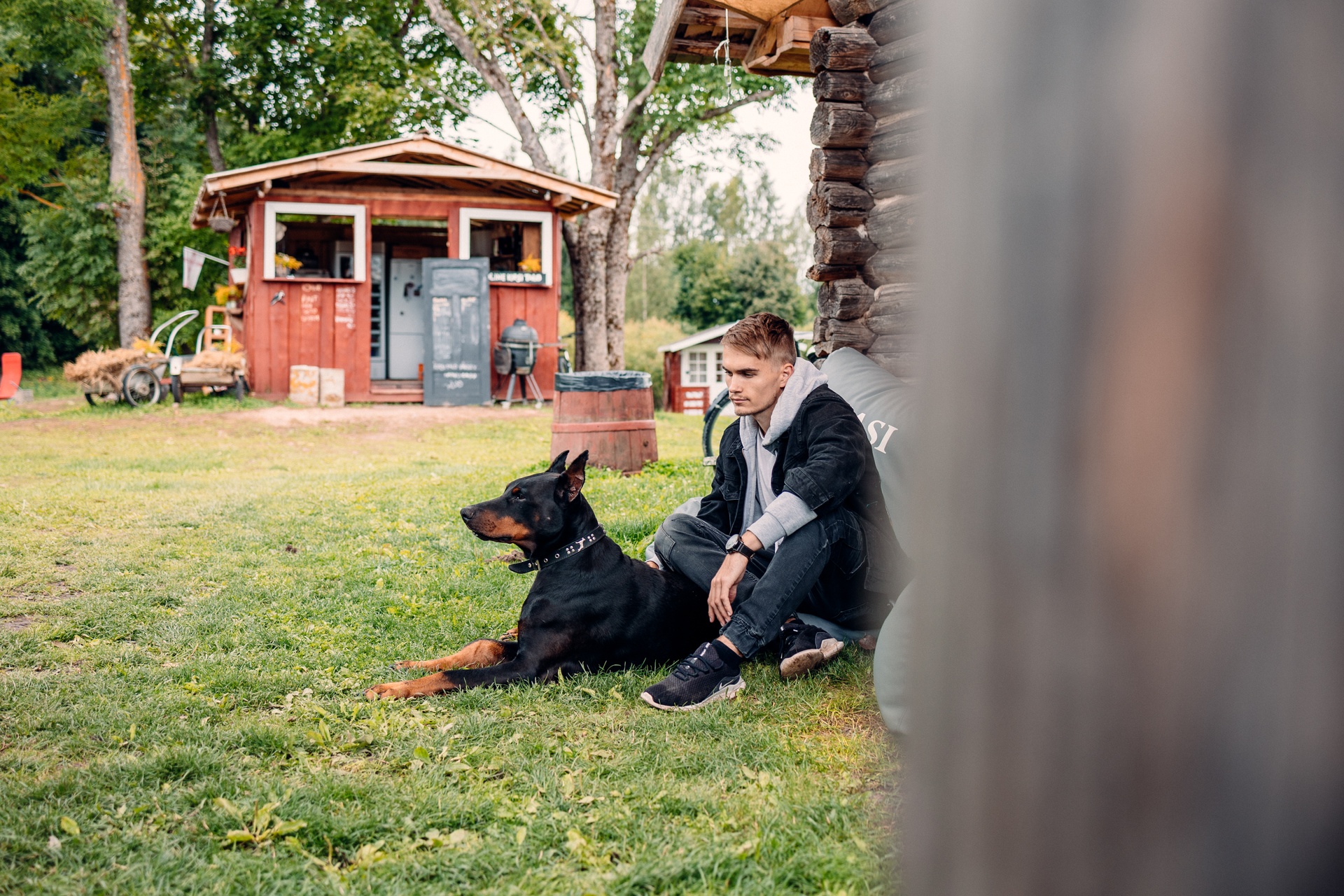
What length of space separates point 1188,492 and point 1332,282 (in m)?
0.13

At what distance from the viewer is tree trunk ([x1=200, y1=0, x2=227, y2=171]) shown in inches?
997

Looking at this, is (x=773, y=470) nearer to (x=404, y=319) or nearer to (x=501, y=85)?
(x=501, y=85)

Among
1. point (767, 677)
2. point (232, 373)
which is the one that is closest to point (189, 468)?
point (232, 373)

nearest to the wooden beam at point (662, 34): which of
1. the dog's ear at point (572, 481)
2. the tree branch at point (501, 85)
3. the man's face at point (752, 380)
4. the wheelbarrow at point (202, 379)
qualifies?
the man's face at point (752, 380)

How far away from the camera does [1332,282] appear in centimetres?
51

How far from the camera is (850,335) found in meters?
6.08

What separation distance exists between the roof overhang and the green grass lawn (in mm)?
3507

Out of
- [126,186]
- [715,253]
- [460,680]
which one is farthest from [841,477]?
[715,253]

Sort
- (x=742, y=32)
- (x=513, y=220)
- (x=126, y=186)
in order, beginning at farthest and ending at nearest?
(x=126, y=186) < (x=513, y=220) < (x=742, y=32)

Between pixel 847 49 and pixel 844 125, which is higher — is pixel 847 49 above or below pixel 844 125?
above

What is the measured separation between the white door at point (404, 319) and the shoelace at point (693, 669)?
17.9 m

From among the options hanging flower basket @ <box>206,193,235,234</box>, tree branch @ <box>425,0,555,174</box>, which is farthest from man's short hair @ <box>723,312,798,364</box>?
tree branch @ <box>425,0,555,174</box>

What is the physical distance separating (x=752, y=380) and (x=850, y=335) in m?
2.30

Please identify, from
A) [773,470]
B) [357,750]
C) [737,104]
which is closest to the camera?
[357,750]
